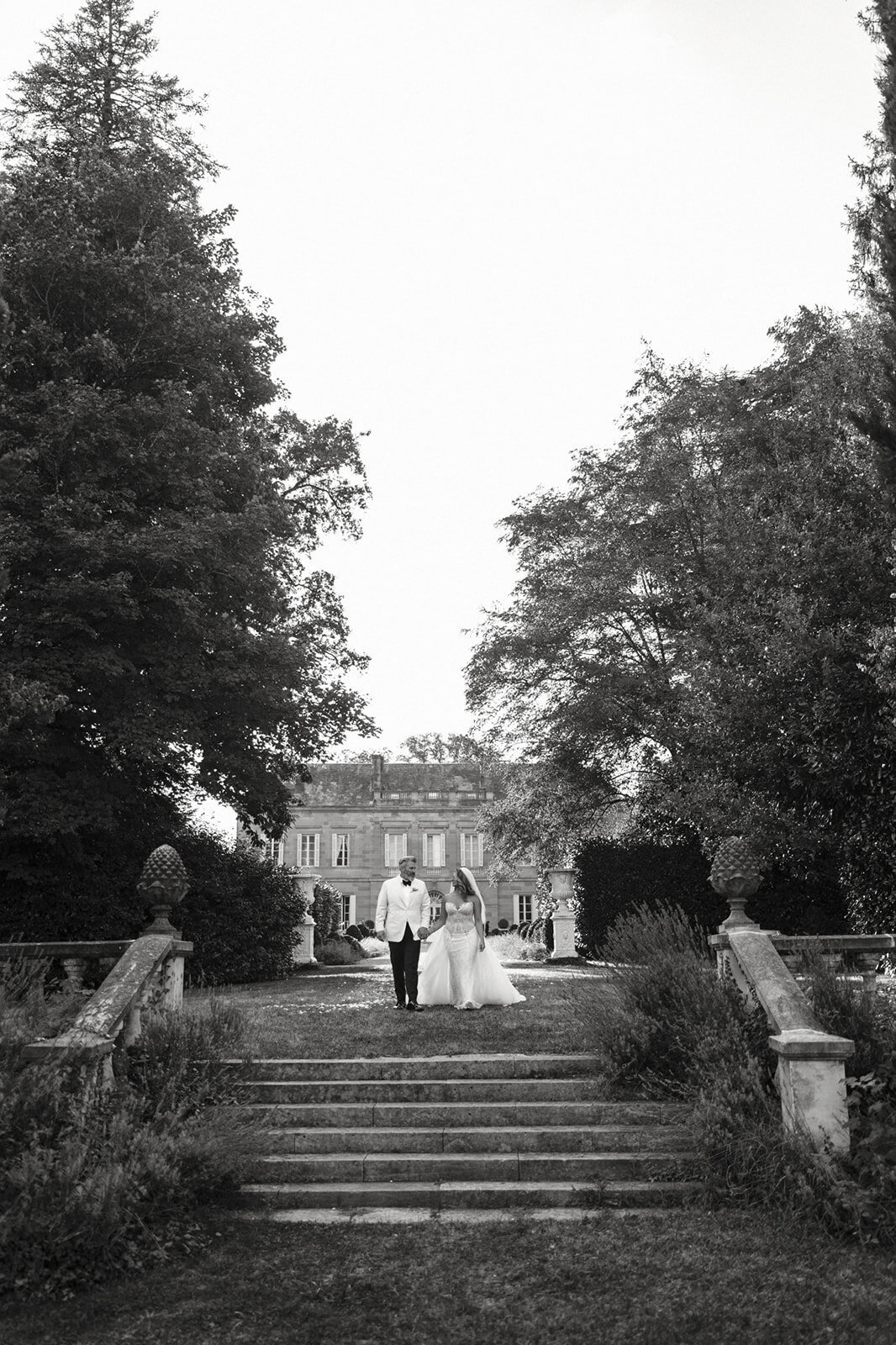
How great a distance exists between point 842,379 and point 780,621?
16.3 ft

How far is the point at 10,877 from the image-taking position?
574 inches

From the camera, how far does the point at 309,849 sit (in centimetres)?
5312

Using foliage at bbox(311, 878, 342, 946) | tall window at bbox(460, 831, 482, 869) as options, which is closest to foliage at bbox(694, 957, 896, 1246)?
foliage at bbox(311, 878, 342, 946)

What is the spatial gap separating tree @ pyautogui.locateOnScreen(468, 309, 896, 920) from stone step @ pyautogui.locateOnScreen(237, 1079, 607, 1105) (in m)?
5.95

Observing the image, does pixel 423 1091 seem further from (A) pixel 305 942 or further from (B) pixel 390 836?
(B) pixel 390 836

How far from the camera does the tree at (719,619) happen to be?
13.0 meters

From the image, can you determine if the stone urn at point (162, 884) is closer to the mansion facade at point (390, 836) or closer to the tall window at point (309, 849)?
the mansion facade at point (390, 836)

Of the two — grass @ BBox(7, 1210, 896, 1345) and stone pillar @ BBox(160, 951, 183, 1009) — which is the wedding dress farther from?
grass @ BBox(7, 1210, 896, 1345)

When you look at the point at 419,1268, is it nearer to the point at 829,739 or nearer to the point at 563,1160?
the point at 563,1160

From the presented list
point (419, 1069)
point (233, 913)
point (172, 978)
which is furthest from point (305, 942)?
point (419, 1069)

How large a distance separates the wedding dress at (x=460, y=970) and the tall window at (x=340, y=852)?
42594 mm

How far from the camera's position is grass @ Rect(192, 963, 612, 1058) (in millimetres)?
8203

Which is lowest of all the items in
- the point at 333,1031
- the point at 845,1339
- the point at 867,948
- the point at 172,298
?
the point at 845,1339

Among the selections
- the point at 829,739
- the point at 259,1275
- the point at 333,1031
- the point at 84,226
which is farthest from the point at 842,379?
the point at 259,1275
